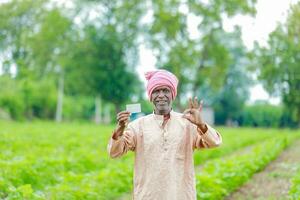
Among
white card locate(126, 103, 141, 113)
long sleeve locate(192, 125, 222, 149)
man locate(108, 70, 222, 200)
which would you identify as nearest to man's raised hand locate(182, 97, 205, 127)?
man locate(108, 70, 222, 200)

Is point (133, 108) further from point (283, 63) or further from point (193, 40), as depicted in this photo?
point (193, 40)

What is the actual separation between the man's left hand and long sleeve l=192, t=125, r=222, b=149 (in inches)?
2.1

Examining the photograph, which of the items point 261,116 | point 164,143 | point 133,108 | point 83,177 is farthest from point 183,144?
point 261,116

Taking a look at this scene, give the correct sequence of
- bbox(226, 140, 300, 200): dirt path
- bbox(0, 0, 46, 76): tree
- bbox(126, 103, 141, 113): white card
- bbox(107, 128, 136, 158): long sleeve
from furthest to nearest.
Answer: bbox(0, 0, 46, 76): tree, bbox(226, 140, 300, 200): dirt path, bbox(107, 128, 136, 158): long sleeve, bbox(126, 103, 141, 113): white card

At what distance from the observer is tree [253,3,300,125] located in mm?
30234

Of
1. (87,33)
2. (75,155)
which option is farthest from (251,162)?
(87,33)

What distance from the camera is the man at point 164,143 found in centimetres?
387

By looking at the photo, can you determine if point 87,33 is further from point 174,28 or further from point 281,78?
point 281,78

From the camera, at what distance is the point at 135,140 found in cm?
400

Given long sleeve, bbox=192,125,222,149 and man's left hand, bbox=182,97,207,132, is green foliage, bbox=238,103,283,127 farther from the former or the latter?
man's left hand, bbox=182,97,207,132

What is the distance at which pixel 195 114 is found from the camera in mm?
3762

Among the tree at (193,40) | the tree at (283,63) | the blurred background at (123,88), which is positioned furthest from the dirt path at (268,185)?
the tree at (193,40)

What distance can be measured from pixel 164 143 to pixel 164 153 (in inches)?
2.7

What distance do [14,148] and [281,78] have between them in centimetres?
2101
